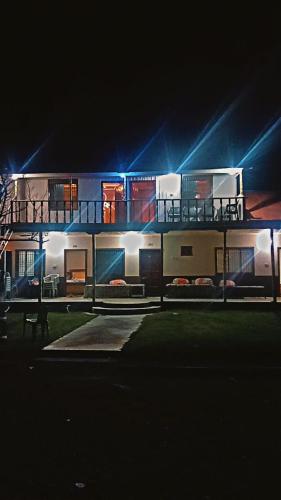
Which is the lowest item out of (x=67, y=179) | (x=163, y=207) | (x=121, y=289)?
(x=121, y=289)

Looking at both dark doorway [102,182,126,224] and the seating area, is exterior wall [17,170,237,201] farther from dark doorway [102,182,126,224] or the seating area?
the seating area

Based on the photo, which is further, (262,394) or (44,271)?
(44,271)

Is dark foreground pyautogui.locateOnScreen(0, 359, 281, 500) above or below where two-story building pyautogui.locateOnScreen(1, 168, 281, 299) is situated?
below

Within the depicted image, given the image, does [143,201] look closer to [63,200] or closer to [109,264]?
[109,264]

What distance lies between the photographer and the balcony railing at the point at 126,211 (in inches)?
695

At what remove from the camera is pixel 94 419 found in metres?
5.21

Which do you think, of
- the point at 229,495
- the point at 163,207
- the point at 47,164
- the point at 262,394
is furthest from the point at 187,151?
the point at 229,495

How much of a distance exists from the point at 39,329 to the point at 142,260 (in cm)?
812

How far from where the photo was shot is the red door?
18688mm

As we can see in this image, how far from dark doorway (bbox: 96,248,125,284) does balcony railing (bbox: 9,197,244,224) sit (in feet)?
5.02

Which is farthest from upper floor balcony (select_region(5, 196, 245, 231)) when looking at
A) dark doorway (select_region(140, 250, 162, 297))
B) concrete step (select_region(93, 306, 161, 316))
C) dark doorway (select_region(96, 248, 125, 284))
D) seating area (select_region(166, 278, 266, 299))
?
concrete step (select_region(93, 306, 161, 316))

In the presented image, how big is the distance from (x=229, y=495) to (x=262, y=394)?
3.17 meters

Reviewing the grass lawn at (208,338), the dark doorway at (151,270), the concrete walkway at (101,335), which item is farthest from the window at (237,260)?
the concrete walkway at (101,335)

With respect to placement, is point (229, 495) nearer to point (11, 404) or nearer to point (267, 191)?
point (11, 404)
